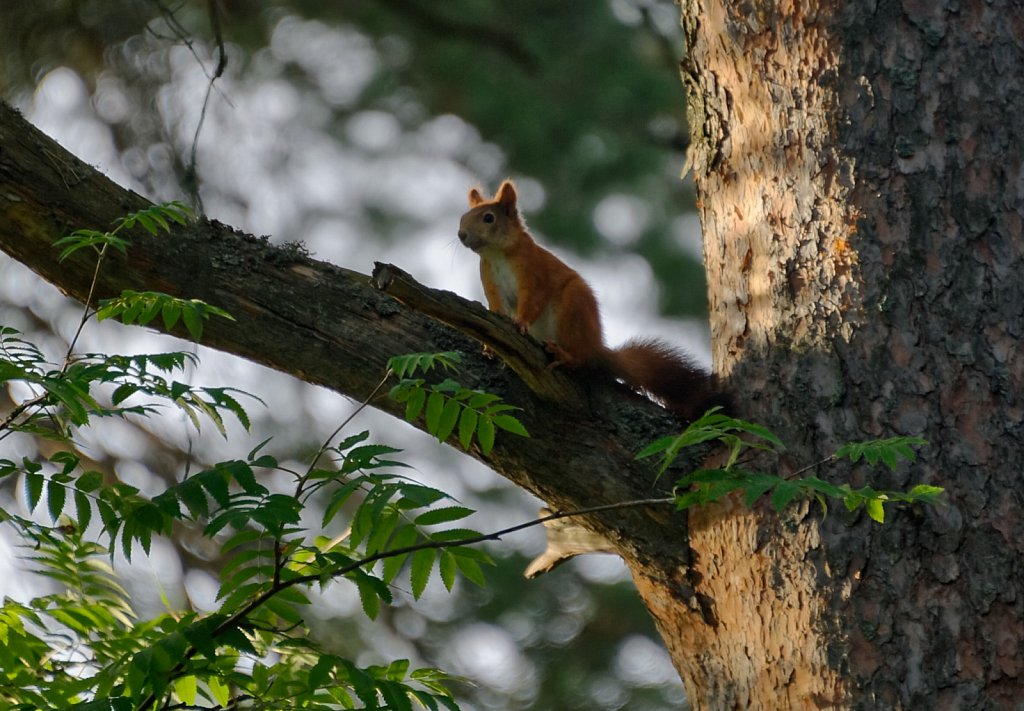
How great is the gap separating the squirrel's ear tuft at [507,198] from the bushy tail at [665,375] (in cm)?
86

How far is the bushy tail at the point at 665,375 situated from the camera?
2469 millimetres

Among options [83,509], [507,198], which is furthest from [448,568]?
[507,198]

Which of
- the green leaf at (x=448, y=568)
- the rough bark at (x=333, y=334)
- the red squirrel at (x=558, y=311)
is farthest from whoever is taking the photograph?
the red squirrel at (x=558, y=311)

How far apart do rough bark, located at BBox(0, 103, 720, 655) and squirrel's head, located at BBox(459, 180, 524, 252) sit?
1193mm

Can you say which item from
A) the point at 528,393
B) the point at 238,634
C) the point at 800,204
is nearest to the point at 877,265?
the point at 800,204

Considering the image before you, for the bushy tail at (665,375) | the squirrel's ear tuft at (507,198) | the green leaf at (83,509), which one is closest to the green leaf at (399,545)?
the green leaf at (83,509)

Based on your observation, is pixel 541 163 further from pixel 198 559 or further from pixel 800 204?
pixel 800 204

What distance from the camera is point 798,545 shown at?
209 centimetres

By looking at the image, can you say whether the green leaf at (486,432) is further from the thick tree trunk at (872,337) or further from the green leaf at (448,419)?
the thick tree trunk at (872,337)

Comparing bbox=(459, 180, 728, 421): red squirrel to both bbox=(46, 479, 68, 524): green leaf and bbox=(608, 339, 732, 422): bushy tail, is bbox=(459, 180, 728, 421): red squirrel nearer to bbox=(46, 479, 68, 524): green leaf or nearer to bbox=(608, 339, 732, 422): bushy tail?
bbox=(608, 339, 732, 422): bushy tail

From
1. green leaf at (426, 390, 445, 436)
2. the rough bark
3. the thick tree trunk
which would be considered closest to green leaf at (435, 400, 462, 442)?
green leaf at (426, 390, 445, 436)

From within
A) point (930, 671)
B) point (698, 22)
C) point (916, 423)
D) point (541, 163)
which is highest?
point (541, 163)

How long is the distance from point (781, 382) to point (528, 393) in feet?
1.62

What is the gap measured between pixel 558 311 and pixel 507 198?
25.0 inches
